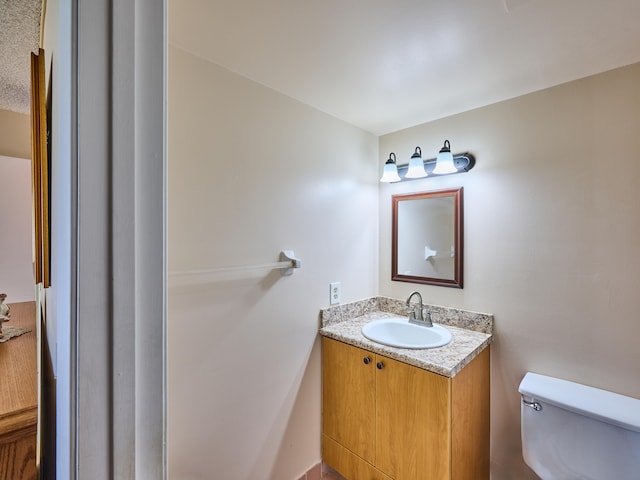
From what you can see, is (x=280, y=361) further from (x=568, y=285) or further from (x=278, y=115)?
(x=568, y=285)

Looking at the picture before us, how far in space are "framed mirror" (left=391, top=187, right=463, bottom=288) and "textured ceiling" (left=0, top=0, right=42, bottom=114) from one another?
6.63 ft

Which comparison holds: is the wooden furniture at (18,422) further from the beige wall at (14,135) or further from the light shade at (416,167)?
the light shade at (416,167)

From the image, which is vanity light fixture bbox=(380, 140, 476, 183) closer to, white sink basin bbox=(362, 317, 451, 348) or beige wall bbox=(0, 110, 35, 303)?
white sink basin bbox=(362, 317, 451, 348)

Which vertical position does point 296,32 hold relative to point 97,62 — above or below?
above

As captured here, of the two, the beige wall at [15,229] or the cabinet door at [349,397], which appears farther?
the beige wall at [15,229]

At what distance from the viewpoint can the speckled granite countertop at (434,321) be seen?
136cm

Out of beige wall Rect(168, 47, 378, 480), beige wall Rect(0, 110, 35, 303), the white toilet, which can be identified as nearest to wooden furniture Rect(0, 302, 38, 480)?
beige wall Rect(168, 47, 378, 480)

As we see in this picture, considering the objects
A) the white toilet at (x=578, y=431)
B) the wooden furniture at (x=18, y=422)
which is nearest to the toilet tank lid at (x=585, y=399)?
the white toilet at (x=578, y=431)

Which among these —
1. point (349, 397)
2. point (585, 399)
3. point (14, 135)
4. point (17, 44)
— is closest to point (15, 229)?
point (14, 135)

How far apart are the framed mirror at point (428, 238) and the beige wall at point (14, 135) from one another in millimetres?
2563

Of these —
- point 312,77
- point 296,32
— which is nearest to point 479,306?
point 312,77

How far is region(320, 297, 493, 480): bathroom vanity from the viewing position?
132 centimetres

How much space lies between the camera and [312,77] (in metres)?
1.42

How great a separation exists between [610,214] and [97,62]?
6.23 ft
